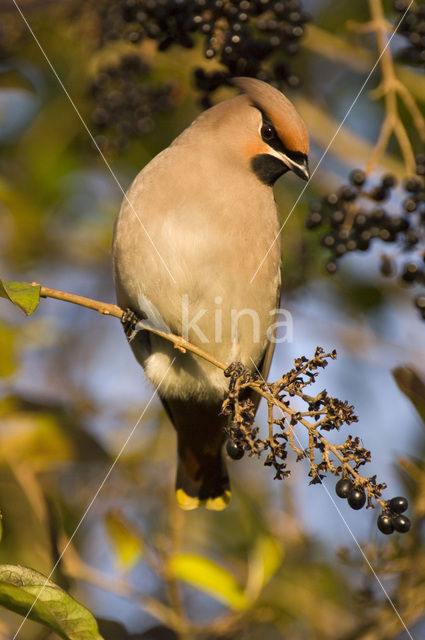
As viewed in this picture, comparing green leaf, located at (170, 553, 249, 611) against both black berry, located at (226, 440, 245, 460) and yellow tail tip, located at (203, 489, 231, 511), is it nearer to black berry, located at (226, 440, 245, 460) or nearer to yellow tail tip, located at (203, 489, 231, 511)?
yellow tail tip, located at (203, 489, 231, 511)

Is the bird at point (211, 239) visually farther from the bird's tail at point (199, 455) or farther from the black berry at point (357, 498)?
the black berry at point (357, 498)

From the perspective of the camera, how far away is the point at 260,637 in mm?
4008

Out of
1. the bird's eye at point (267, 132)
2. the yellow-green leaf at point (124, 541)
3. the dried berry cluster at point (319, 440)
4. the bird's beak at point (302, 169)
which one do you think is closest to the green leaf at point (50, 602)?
the dried berry cluster at point (319, 440)

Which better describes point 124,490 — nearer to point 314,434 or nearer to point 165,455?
point 165,455

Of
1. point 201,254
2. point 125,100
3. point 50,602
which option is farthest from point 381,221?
point 50,602

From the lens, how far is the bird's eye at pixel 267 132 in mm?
3288

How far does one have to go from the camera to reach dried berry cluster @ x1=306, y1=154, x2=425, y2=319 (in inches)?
129

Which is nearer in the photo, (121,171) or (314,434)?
(314,434)

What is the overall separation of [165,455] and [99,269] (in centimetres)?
113

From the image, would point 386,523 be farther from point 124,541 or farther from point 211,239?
point 124,541

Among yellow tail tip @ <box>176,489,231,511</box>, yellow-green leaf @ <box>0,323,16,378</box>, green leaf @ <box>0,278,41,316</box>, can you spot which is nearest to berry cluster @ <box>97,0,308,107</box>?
yellow-green leaf @ <box>0,323,16,378</box>

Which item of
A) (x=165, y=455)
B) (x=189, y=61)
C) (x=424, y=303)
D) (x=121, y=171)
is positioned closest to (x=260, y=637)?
(x=165, y=455)

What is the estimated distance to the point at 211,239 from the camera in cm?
313

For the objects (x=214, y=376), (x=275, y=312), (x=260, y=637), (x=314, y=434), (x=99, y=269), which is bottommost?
(x=260, y=637)
